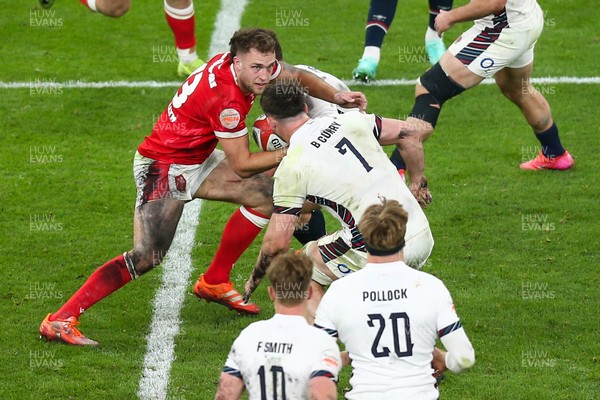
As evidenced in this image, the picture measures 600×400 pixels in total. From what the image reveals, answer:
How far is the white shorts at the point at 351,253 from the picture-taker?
20.4ft

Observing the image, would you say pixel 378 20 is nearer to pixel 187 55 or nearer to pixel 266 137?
pixel 187 55

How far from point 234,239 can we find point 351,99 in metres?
1.22

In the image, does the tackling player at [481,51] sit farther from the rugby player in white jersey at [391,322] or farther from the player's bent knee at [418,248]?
the rugby player in white jersey at [391,322]

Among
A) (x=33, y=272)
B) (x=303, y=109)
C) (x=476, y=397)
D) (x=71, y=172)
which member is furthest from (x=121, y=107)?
(x=476, y=397)

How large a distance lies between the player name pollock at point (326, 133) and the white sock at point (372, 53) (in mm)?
5352

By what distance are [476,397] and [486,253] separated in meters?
2.21

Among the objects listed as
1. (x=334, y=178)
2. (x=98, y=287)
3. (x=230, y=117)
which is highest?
(x=334, y=178)

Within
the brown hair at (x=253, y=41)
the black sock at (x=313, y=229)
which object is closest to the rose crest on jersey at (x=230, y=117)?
the brown hair at (x=253, y=41)

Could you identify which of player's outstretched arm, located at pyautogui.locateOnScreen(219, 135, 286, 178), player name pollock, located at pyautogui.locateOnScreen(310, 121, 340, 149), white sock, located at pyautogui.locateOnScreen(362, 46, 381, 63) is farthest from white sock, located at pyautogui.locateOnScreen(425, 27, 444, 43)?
player name pollock, located at pyautogui.locateOnScreen(310, 121, 340, 149)

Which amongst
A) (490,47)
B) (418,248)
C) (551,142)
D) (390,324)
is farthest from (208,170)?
(551,142)

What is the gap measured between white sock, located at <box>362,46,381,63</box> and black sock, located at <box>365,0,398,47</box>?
0.14ft

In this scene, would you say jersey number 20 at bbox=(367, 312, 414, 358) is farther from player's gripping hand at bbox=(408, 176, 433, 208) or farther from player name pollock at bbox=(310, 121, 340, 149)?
player's gripping hand at bbox=(408, 176, 433, 208)

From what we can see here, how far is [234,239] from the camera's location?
7.32 m

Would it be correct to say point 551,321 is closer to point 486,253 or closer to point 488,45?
point 486,253
